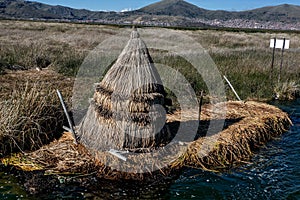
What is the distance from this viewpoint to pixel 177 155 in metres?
7.26

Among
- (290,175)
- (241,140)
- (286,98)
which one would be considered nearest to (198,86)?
(286,98)

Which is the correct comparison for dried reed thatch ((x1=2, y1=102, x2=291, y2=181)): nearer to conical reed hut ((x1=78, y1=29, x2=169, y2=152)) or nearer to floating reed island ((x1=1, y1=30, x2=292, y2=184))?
floating reed island ((x1=1, y1=30, x2=292, y2=184))

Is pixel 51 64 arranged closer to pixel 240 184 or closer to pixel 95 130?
pixel 95 130

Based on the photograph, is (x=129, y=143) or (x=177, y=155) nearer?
(x=129, y=143)

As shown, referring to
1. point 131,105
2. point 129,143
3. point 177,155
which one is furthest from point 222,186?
point 131,105

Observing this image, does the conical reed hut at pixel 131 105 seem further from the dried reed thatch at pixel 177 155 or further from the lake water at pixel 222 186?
the lake water at pixel 222 186

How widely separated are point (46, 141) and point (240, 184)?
170 inches

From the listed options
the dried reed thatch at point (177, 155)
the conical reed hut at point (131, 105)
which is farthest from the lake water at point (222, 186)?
the conical reed hut at point (131, 105)

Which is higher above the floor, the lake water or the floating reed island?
the floating reed island

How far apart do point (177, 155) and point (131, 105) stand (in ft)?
4.89

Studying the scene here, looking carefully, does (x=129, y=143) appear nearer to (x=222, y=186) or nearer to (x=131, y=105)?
(x=131, y=105)

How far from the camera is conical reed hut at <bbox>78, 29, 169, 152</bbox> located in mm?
6797

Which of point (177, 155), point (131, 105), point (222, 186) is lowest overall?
point (222, 186)

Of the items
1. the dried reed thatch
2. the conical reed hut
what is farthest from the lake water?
the conical reed hut
